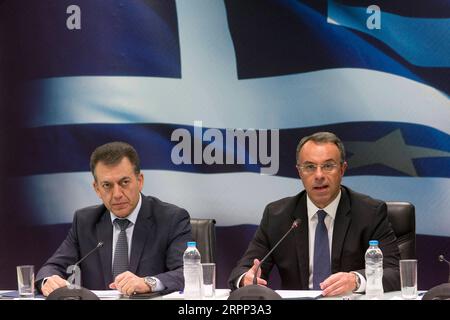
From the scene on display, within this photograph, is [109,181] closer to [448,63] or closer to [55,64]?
[55,64]

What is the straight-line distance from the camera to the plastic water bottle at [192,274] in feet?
11.3

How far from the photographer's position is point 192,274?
3527mm

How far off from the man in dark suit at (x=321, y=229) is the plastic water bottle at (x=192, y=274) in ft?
1.02

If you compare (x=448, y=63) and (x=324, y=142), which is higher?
(x=448, y=63)

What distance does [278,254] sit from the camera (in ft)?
13.2

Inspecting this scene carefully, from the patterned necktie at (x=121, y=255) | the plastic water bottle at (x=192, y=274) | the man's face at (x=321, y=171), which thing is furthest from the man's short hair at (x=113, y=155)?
the man's face at (x=321, y=171)

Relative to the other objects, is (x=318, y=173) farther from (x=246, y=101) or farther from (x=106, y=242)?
(x=246, y=101)

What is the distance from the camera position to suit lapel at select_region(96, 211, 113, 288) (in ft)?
13.1

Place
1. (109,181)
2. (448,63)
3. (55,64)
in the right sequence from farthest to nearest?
1. (55,64)
2. (448,63)
3. (109,181)

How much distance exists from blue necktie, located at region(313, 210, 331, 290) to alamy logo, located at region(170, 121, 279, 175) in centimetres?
142

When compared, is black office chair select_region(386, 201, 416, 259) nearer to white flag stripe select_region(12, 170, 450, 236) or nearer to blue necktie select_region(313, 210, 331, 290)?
blue necktie select_region(313, 210, 331, 290)

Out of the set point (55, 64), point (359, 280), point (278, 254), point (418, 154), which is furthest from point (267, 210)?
point (55, 64)

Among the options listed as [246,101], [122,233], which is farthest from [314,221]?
[246,101]
